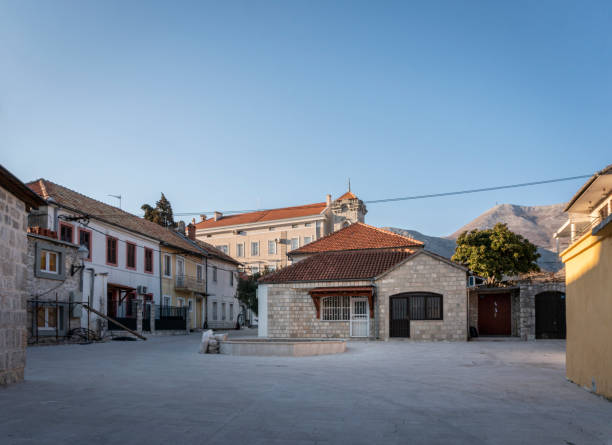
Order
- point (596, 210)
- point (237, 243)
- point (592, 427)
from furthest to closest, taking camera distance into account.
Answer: point (237, 243)
point (596, 210)
point (592, 427)

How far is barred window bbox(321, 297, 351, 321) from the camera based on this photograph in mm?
26969

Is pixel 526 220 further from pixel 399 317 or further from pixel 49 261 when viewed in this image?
pixel 49 261

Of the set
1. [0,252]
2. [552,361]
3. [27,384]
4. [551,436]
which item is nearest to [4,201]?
[0,252]

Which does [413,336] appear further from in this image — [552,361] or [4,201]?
[4,201]

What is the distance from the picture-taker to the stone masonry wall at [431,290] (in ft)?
80.8

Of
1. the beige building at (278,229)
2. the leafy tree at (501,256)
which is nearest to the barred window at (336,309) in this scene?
the leafy tree at (501,256)

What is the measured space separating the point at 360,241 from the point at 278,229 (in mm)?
36392

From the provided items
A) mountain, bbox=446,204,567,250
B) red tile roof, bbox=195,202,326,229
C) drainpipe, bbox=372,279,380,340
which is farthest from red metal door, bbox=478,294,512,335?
mountain, bbox=446,204,567,250

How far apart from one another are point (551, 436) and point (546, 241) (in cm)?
15115

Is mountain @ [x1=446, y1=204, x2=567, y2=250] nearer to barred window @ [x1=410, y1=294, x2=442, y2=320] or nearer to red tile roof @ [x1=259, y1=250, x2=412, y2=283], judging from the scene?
red tile roof @ [x1=259, y1=250, x2=412, y2=283]

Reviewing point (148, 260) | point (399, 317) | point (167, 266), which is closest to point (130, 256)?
point (148, 260)

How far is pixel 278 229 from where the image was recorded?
6819cm

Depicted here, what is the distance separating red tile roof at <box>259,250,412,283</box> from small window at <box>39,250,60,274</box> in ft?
31.0

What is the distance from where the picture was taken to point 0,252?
8305mm
